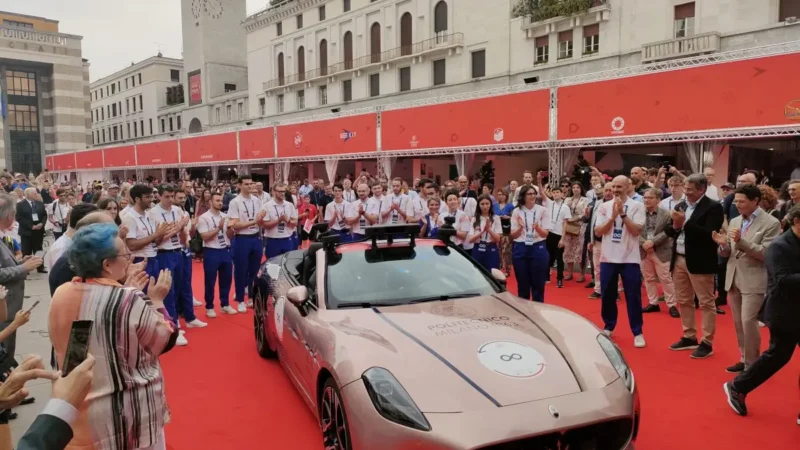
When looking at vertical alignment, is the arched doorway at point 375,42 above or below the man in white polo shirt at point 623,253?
above

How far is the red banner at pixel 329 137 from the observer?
75.8 feet

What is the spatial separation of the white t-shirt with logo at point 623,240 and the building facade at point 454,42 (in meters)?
20.1

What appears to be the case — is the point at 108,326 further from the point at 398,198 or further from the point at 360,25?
the point at 360,25

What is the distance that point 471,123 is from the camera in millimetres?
18906

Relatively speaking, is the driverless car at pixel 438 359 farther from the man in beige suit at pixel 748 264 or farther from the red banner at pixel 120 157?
the red banner at pixel 120 157

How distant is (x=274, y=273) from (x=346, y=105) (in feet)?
123

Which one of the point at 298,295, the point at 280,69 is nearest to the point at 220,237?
the point at 298,295

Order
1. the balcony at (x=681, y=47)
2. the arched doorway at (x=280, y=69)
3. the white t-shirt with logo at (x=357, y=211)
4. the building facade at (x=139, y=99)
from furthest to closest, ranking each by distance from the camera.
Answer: the building facade at (x=139, y=99) → the arched doorway at (x=280, y=69) → the balcony at (x=681, y=47) → the white t-shirt with logo at (x=357, y=211)

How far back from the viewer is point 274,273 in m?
5.73

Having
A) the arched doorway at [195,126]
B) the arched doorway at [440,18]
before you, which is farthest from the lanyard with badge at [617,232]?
the arched doorway at [195,126]

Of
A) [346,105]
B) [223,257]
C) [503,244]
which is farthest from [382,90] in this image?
[223,257]

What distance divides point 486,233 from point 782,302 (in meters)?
4.10

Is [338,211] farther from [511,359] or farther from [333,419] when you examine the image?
[511,359]

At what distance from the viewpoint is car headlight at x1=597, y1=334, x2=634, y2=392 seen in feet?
10.6
